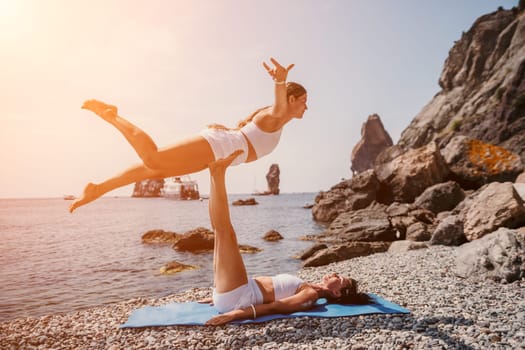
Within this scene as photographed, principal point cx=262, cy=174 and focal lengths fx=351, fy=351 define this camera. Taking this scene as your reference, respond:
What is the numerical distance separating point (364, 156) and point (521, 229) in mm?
116735

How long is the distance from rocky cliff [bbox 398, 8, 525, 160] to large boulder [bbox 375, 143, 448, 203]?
35.0ft

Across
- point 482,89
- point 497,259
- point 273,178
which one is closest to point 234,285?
point 497,259

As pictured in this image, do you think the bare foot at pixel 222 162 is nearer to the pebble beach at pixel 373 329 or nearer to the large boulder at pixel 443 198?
the pebble beach at pixel 373 329

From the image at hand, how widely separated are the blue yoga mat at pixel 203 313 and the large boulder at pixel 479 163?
67.1ft

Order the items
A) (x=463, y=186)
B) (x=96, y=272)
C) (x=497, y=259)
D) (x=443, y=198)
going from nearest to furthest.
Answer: (x=497, y=259), (x=96, y=272), (x=443, y=198), (x=463, y=186)

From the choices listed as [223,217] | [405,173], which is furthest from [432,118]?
[223,217]

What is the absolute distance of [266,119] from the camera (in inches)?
219

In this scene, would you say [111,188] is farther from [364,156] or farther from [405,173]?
[364,156]

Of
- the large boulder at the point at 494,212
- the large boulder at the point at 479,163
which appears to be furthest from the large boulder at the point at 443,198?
the large boulder at the point at 494,212

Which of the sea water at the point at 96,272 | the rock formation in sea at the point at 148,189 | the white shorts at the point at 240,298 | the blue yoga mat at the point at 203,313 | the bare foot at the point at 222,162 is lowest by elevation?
the sea water at the point at 96,272

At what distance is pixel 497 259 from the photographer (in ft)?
25.1

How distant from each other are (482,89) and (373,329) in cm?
5547

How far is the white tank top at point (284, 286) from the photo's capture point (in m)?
6.17

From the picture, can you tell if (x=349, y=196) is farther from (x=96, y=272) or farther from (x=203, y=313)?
(x=203, y=313)
